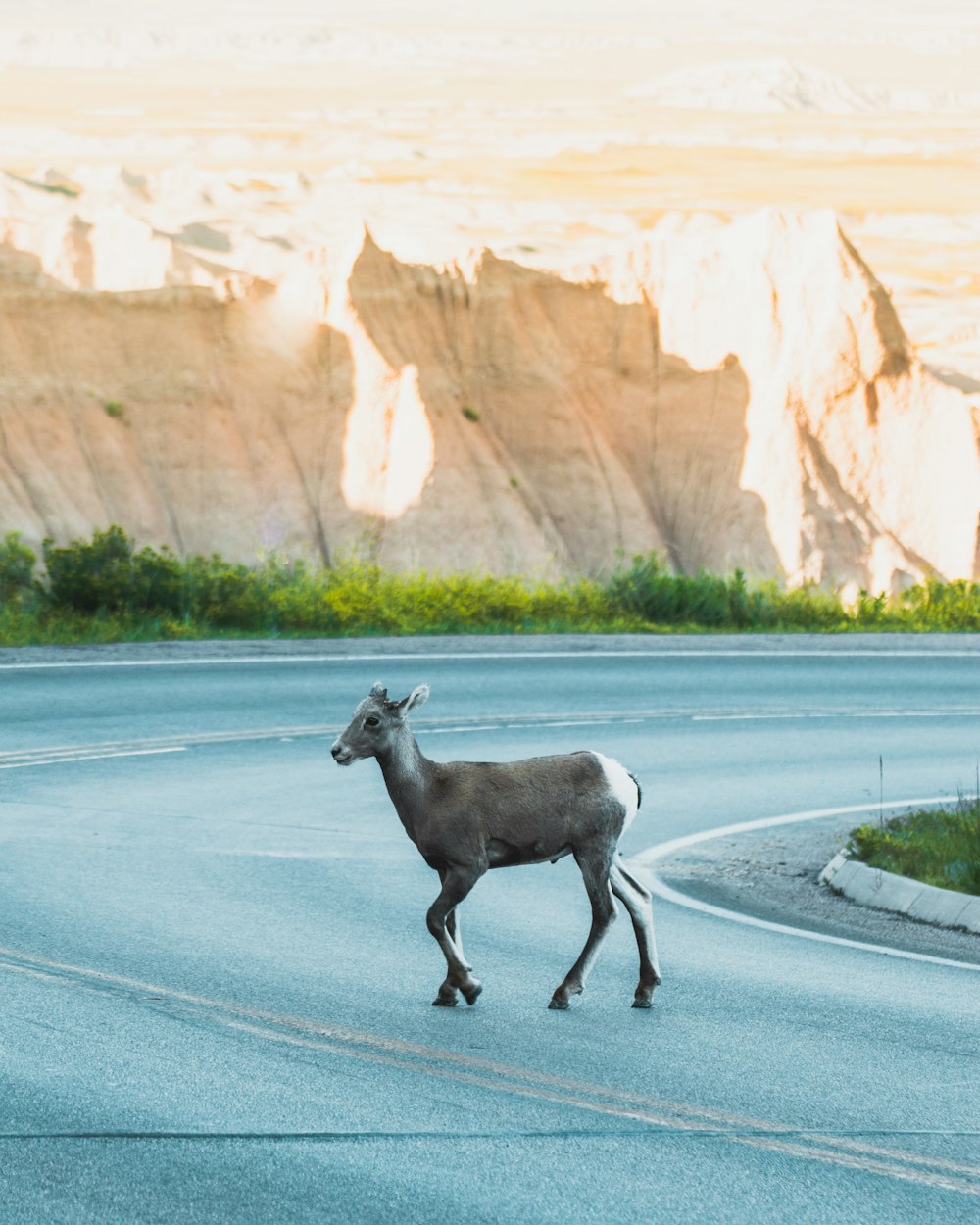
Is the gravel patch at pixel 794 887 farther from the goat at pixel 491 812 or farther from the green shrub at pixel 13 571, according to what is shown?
the green shrub at pixel 13 571

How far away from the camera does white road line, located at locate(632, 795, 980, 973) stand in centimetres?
968

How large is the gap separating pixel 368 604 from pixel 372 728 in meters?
19.1

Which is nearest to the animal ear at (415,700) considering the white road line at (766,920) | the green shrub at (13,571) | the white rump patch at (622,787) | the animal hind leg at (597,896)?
the white rump patch at (622,787)

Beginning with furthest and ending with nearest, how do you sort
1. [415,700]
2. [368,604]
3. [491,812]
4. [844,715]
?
1. [368,604]
2. [844,715]
3. [491,812]
4. [415,700]

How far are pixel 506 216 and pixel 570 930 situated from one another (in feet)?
609

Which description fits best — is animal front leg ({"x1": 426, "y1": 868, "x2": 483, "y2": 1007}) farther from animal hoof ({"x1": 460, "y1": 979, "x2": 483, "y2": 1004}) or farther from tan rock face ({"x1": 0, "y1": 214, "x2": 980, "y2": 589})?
tan rock face ({"x1": 0, "y1": 214, "x2": 980, "y2": 589})

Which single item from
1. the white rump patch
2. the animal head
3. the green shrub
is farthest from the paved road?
the green shrub

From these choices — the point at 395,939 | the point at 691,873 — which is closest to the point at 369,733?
the point at 395,939

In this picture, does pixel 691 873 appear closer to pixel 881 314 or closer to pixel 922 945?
pixel 922 945

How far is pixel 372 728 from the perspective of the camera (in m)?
7.81

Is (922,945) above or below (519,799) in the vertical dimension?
below

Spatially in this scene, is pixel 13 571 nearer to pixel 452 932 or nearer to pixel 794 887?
pixel 794 887

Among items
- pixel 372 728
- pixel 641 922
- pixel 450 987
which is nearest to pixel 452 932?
pixel 450 987

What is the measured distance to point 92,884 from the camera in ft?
35.7
